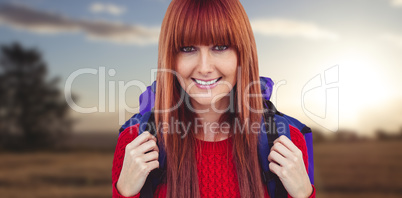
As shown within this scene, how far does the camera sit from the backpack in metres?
2.85

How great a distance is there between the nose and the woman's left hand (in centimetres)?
74

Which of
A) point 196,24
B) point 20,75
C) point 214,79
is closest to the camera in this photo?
point 196,24

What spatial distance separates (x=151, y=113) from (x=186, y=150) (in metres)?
0.42

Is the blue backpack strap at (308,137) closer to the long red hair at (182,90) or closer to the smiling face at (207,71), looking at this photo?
the long red hair at (182,90)

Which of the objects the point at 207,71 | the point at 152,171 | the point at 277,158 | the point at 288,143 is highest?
the point at 207,71

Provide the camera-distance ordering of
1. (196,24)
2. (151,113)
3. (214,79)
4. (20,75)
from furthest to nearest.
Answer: (20,75), (151,113), (214,79), (196,24)

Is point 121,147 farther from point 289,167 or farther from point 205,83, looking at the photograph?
point 289,167

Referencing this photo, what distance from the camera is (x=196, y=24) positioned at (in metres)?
2.64

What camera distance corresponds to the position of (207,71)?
2.75m

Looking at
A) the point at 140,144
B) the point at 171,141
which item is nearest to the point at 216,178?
the point at 171,141

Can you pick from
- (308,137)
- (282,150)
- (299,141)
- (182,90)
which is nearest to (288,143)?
(282,150)

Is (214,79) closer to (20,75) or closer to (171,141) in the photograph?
(171,141)

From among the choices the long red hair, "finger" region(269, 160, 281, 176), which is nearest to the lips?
the long red hair

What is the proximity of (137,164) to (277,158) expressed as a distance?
104 cm
